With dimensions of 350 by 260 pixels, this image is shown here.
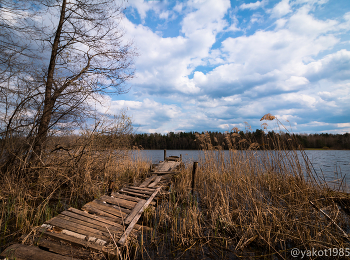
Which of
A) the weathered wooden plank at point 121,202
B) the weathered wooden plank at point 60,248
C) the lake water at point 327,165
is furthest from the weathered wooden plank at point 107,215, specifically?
the lake water at point 327,165

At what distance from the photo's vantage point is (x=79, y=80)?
594 cm

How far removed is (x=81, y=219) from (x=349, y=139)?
36.4m

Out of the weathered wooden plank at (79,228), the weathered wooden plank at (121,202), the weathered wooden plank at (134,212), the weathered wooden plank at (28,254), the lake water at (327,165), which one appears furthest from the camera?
the lake water at (327,165)

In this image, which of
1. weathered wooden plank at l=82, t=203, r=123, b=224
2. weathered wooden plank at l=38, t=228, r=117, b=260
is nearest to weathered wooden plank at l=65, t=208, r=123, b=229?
weathered wooden plank at l=82, t=203, r=123, b=224

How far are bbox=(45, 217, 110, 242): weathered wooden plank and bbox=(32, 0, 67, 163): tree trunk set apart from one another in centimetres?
248

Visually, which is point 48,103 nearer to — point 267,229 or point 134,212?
point 134,212

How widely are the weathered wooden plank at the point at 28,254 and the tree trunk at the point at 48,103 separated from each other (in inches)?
114

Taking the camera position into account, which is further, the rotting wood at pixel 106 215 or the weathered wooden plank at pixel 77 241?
the rotting wood at pixel 106 215

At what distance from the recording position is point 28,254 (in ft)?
7.95

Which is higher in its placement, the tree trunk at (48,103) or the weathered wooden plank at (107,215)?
the tree trunk at (48,103)

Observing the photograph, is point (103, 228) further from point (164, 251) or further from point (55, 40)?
point (55, 40)

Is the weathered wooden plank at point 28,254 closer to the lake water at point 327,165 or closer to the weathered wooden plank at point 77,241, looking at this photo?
the weathered wooden plank at point 77,241

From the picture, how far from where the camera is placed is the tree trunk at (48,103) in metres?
5.15

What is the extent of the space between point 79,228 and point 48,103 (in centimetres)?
430
